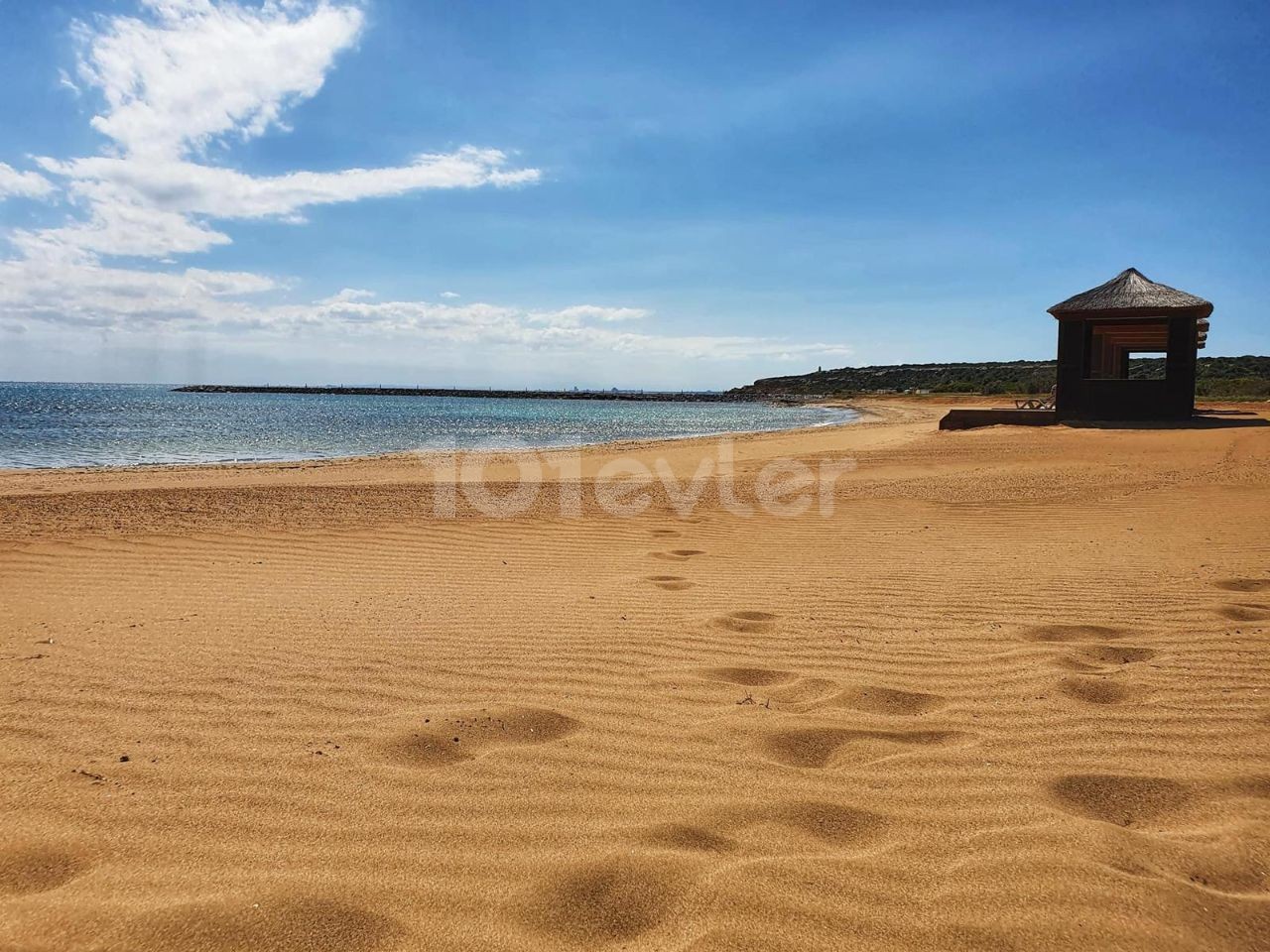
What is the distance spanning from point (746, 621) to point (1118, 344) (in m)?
31.0

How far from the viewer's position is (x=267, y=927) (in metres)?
2.00

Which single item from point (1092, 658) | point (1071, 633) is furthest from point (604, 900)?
point (1071, 633)

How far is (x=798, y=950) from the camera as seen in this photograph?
192cm

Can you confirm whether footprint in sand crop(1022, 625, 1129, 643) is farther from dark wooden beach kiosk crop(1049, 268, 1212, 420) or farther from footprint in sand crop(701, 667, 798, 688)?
dark wooden beach kiosk crop(1049, 268, 1212, 420)

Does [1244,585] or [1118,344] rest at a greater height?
[1118,344]

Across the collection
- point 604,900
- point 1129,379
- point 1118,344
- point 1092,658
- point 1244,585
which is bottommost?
point 604,900

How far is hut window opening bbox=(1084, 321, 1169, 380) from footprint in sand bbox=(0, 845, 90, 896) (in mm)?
24711

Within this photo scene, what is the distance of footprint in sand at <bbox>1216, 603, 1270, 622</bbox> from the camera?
4.45 meters

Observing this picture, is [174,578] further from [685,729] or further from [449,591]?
[685,729]

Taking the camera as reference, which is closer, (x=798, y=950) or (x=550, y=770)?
(x=798, y=950)

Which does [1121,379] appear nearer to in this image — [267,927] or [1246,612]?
[1246,612]

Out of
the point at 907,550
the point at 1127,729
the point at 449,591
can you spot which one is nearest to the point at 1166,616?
the point at 1127,729

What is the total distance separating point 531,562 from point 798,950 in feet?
16.9

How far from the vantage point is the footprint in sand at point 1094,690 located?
342 centimetres
